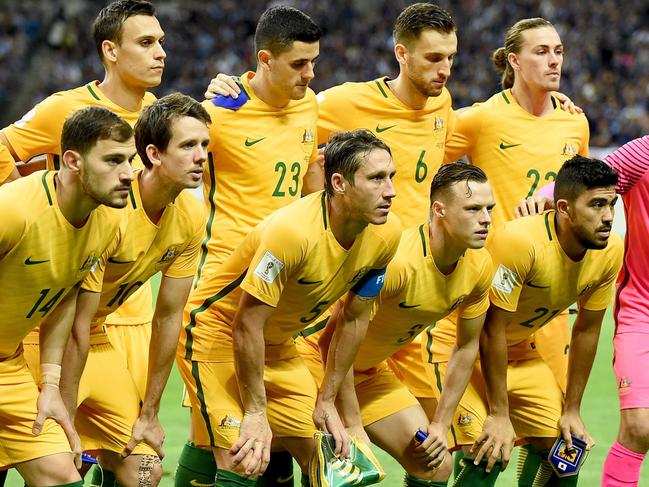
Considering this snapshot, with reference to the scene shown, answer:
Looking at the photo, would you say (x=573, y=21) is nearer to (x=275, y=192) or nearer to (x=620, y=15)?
(x=620, y=15)

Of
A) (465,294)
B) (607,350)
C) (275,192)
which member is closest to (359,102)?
(275,192)

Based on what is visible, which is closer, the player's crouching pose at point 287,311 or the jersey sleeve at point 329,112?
the player's crouching pose at point 287,311

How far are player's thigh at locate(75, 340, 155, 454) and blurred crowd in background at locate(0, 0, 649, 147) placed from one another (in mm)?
16995

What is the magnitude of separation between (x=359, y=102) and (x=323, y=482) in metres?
2.43

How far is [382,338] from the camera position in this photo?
20.5 feet

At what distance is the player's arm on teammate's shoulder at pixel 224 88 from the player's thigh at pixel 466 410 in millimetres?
1909

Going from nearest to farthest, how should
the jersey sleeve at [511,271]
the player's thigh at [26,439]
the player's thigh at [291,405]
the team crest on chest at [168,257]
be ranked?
1. the player's thigh at [26,439]
2. the team crest on chest at [168,257]
3. the player's thigh at [291,405]
4. the jersey sleeve at [511,271]

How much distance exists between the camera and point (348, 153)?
5633 mm

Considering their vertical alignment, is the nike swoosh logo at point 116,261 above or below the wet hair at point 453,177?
below

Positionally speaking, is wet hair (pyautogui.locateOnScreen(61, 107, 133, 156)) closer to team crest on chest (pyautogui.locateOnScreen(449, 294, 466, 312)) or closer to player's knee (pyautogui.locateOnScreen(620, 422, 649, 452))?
team crest on chest (pyautogui.locateOnScreen(449, 294, 466, 312))

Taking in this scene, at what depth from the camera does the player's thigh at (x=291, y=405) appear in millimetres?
5926

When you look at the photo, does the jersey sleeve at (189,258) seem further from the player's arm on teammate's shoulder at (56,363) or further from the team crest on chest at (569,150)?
the team crest on chest at (569,150)

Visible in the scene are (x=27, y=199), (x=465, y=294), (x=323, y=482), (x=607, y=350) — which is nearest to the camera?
(x=27, y=199)

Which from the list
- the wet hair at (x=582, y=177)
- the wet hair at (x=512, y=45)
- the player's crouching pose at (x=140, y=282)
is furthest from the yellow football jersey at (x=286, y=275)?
the wet hair at (x=512, y=45)
